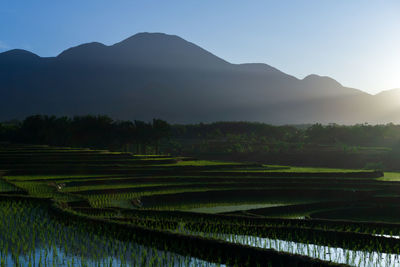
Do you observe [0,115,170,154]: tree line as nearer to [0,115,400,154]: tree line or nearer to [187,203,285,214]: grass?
[0,115,400,154]: tree line

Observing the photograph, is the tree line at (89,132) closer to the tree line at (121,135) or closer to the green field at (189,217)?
the tree line at (121,135)

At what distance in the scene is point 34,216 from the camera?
13.5m

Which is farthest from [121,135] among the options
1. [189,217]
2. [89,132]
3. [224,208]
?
[189,217]

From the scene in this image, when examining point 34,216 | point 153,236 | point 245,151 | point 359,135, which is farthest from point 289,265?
point 359,135

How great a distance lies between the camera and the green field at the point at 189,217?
936 cm

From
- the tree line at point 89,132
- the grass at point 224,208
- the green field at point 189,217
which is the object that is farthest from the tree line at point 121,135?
the grass at point 224,208

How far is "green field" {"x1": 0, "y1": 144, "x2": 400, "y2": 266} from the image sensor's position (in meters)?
9.36

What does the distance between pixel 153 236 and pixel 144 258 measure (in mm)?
1813

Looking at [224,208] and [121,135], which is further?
[121,135]

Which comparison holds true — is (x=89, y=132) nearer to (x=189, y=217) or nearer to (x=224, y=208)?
(x=224, y=208)

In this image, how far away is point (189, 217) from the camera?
50.7 ft

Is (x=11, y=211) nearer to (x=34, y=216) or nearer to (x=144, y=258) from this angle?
(x=34, y=216)

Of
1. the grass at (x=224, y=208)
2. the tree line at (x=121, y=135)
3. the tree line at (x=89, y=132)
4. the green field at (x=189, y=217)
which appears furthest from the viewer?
the tree line at (x=121, y=135)

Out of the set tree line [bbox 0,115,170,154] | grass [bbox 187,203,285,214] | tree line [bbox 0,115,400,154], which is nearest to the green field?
grass [bbox 187,203,285,214]
